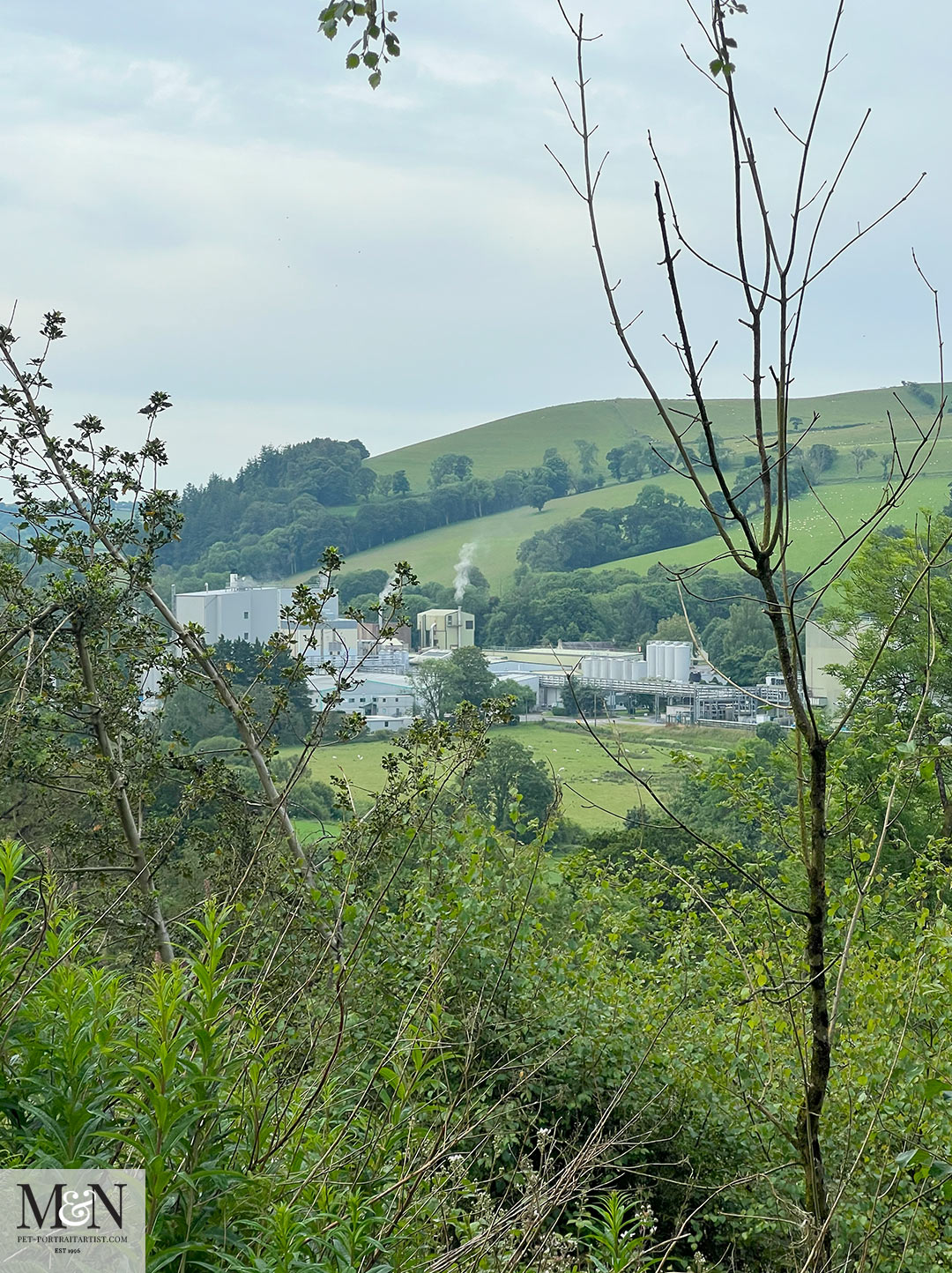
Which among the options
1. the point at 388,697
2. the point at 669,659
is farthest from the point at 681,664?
the point at 388,697

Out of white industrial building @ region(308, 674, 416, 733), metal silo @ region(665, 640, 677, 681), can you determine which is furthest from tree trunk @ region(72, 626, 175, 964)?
metal silo @ region(665, 640, 677, 681)

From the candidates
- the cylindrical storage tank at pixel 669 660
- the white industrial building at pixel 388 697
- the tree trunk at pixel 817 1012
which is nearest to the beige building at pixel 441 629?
the white industrial building at pixel 388 697

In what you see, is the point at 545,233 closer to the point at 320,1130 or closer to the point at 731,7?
the point at 731,7

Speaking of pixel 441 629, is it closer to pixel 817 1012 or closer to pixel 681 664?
pixel 681 664

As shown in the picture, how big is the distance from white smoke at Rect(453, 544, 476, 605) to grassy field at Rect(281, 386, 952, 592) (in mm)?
386

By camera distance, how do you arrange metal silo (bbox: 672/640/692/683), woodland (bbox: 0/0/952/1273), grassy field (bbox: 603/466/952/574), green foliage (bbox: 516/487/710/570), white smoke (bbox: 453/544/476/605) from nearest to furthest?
1. woodland (bbox: 0/0/952/1273)
2. metal silo (bbox: 672/640/692/683)
3. grassy field (bbox: 603/466/952/574)
4. white smoke (bbox: 453/544/476/605)
5. green foliage (bbox: 516/487/710/570)

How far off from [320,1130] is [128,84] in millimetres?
8193

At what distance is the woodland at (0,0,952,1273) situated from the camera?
4.08 ft

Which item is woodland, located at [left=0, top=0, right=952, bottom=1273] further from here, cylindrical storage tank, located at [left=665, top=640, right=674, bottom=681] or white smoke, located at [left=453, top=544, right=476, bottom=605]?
white smoke, located at [left=453, top=544, right=476, bottom=605]

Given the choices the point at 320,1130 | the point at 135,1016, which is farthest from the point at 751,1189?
the point at 135,1016

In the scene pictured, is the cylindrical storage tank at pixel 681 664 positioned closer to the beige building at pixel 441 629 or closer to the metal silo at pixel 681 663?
the metal silo at pixel 681 663

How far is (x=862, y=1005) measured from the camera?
3.91 meters

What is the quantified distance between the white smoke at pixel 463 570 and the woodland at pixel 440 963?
3302 centimetres

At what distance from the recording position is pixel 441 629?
96.1 ft
